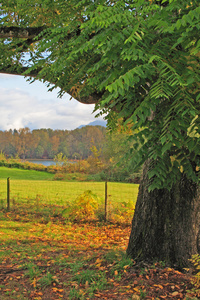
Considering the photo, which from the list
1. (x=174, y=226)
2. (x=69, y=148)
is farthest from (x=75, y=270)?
(x=69, y=148)

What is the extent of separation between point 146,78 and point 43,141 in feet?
183

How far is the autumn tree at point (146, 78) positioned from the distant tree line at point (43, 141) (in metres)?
41.6

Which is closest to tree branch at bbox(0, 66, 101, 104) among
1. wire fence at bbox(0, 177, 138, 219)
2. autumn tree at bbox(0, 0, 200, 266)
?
autumn tree at bbox(0, 0, 200, 266)

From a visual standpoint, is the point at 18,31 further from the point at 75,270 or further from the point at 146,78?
the point at 75,270

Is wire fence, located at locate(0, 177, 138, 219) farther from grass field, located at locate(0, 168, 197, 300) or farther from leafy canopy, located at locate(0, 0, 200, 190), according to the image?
leafy canopy, located at locate(0, 0, 200, 190)

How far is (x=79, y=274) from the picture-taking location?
5672 millimetres

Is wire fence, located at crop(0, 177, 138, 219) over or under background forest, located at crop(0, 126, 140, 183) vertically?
under

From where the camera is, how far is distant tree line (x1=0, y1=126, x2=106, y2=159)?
5053cm

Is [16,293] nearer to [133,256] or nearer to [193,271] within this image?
[133,256]

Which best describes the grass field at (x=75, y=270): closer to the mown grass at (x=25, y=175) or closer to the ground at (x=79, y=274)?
the ground at (x=79, y=274)

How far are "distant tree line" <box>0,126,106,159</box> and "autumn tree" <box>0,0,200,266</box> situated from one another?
4155 cm

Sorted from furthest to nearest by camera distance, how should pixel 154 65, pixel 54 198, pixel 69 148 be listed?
pixel 69 148 < pixel 54 198 < pixel 154 65

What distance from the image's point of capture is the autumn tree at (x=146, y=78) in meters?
3.19

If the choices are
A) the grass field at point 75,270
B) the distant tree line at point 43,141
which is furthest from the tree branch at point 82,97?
the distant tree line at point 43,141
